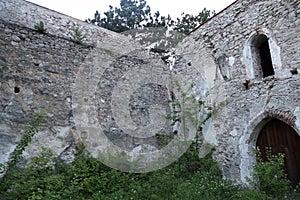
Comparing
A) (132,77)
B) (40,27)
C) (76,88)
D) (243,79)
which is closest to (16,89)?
(76,88)

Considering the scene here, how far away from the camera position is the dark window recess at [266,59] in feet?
19.7

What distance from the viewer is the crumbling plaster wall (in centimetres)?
525

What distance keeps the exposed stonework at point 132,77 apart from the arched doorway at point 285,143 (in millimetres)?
180

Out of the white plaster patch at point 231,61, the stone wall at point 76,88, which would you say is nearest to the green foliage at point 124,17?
the stone wall at point 76,88

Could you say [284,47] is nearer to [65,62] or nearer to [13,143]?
[65,62]

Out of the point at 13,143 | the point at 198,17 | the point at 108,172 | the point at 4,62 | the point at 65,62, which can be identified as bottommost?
the point at 108,172

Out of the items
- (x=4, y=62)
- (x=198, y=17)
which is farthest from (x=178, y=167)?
(x=198, y=17)

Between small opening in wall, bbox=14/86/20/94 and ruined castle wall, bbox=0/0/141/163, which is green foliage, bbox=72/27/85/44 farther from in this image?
small opening in wall, bbox=14/86/20/94

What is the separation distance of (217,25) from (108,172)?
15.4 ft

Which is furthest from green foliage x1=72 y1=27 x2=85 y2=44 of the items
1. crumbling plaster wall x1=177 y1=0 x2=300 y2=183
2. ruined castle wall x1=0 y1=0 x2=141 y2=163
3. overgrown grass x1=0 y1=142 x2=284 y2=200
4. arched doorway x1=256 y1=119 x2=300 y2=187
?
arched doorway x1=256 y1=119 x2=300 y2=187

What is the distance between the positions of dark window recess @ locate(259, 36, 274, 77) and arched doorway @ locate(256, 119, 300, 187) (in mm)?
1231

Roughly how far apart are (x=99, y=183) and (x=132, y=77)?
11.5ft

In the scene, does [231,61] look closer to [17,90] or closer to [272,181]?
[272,181]

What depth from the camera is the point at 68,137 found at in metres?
5.76
